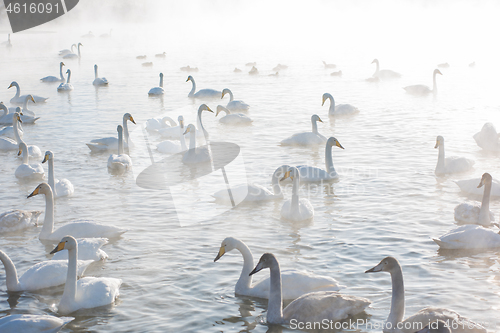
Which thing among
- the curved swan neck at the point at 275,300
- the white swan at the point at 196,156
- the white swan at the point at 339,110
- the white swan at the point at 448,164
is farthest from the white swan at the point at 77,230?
the white swan at the point at 339,110

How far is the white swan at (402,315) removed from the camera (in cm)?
533

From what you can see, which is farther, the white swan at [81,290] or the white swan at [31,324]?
the white swan at [81,290]

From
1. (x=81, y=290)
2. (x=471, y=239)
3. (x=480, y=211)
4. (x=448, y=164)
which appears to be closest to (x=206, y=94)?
(x=448, y=164)

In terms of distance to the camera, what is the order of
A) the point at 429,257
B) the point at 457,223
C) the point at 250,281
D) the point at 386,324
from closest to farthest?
the point at 386,324 → the point at 250,281 → the point at 429,257 → the point at 457,223

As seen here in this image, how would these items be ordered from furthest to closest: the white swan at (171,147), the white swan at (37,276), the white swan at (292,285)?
the white swan at (171,147)
the white swan at (37,276)
the white swan at (292,285)

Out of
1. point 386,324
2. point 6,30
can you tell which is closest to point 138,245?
point 386,324

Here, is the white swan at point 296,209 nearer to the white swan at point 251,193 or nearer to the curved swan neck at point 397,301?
the white swan at point 251,193

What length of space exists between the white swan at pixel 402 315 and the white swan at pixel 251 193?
4.66 meters

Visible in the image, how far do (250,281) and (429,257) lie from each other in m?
2.62

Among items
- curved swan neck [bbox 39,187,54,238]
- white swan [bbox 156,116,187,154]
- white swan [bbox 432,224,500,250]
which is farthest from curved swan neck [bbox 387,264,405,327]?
white swan [bbox 156,116,187,154]

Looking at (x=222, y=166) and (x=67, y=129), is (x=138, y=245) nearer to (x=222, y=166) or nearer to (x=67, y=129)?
(x=222, y=166)

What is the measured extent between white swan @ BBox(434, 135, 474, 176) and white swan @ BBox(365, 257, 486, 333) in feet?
21.6

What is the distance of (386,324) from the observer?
5.78 meters

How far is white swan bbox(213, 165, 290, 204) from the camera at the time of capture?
1023 cm
